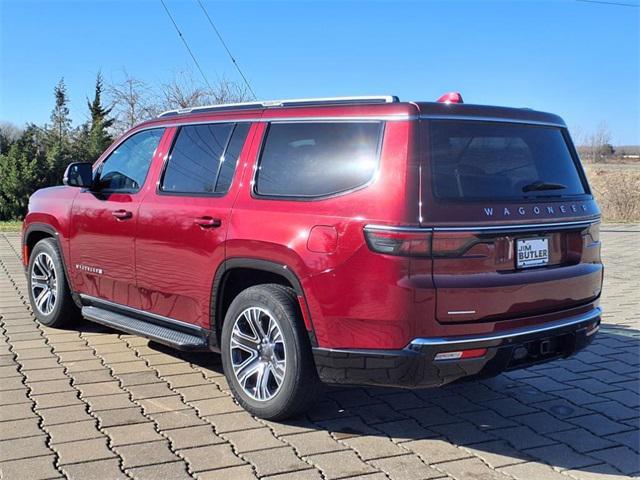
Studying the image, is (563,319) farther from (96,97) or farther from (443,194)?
(96,97)

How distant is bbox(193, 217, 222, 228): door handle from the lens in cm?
430

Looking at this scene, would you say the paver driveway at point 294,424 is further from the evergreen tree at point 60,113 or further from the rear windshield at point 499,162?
the evergreen tree at point 60,113

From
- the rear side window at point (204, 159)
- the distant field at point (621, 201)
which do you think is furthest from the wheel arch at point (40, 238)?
the distant field at point (621, 201)

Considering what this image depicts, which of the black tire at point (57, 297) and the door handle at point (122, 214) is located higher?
the door handle at point (122, 214)

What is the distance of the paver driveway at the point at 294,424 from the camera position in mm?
3473

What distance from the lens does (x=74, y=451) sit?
358cm

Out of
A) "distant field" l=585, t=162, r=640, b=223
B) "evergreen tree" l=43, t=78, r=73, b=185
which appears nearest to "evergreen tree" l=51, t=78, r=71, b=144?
"evergreen tree" l=43, t=78, r=73, b=185

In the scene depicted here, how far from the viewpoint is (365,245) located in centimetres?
347

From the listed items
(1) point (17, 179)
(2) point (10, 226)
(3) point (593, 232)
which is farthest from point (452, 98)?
(1) point (17, 179)

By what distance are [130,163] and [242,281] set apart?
5.62ft

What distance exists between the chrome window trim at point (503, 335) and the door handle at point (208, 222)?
1540mm

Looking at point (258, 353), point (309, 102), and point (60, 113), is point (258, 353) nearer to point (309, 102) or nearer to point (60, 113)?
point (309, 102)

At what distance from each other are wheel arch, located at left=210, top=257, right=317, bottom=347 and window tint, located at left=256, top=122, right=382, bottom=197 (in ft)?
1.44

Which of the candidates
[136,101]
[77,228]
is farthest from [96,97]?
[77,228]
